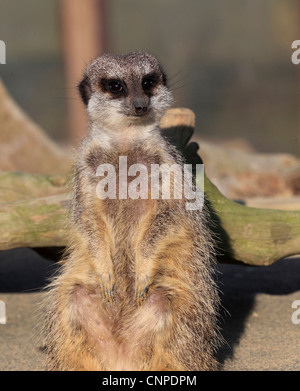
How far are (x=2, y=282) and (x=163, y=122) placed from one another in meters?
1.68

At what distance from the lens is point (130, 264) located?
315 cm

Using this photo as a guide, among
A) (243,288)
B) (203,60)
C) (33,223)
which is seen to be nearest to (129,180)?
(33,223)

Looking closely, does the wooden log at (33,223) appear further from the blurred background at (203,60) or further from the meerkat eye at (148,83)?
the blurred background at (203,60)

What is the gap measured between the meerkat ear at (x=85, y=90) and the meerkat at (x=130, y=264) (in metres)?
0.10

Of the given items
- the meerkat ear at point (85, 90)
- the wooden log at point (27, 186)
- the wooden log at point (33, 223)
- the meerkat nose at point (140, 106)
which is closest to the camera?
the meerkat nose at point (140, 106)

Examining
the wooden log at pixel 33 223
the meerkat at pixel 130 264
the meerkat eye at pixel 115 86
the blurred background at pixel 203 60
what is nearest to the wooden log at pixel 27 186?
the wooden log at pixel 33 223

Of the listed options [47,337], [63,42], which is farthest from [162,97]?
→ [63,42]

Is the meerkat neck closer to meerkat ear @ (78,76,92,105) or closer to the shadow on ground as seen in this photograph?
meerkat ear @ (78,76,92,105)

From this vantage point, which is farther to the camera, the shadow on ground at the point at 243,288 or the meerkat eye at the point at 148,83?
the shadow on ground at the point at 243,288

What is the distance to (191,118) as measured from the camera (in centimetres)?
386

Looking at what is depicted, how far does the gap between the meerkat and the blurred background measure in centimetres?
609

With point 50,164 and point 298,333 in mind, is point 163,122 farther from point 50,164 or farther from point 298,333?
point 50,164

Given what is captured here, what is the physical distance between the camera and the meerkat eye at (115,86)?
3.10 metres

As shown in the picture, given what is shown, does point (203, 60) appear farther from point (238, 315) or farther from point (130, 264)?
point (130, 264)
